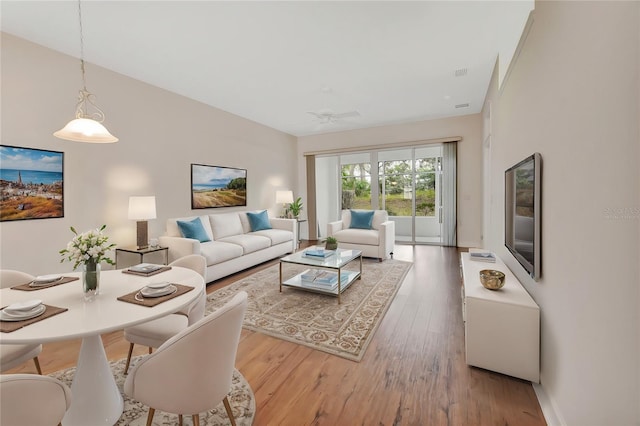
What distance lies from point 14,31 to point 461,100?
19.4 ft

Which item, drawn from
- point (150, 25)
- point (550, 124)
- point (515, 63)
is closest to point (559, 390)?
point (550, 124)

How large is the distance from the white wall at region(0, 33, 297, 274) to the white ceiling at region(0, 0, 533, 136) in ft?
0.61

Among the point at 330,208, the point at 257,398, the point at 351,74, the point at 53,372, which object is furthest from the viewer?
the point at 330,208

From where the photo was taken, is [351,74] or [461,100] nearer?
[351,74]

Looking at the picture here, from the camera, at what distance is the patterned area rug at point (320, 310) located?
90.4 inches

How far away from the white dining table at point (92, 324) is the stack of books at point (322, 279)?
1.84 metres

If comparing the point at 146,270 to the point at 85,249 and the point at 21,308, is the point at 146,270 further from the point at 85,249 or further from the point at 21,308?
the point at 21,308

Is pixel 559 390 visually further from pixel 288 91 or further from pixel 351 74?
pixel 288 91

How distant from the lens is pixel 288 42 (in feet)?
9.41

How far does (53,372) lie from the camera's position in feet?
6.25

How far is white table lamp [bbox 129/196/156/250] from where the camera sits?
11.1 feet

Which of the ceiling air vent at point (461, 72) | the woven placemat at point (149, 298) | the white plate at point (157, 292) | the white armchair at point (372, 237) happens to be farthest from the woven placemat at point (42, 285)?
the ceiling air vent at point (461, 72)

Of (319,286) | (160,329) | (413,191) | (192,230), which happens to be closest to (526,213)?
(319,286)

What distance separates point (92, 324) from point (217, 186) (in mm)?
Result: 4134
